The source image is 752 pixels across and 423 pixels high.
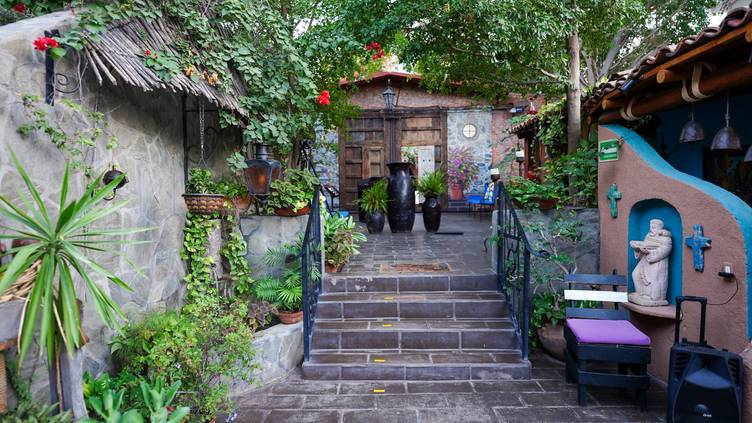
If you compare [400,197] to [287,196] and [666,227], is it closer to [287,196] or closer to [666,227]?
[287,196]

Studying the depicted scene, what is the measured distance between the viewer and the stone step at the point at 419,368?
3549 mm

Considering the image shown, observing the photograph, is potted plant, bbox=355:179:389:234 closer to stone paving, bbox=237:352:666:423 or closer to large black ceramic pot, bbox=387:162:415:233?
large black ceramic pot, bbox=387:162:415:233

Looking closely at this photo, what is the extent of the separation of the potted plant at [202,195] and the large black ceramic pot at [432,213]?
14.2 feet

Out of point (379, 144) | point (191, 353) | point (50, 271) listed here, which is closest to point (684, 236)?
point (191, 353)

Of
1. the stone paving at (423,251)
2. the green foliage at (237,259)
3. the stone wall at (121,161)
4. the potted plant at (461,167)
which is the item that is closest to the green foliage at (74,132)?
the stone wall at (121,161)

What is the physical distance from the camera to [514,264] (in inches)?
159

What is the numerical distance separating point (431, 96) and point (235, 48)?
9005mm

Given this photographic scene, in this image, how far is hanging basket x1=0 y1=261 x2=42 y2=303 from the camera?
190cm

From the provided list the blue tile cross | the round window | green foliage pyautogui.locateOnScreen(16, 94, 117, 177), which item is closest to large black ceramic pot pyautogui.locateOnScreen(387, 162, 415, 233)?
the blue tile cross

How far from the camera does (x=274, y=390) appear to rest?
342cm

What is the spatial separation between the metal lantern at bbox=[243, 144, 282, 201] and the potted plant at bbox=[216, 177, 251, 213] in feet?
0.76

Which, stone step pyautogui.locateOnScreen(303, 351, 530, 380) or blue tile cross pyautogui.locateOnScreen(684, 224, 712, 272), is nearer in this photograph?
blue tile cross pyautogui.locateOnScreen(684, 224, 712, 272)

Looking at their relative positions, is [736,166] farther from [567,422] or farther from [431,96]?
[431,96]

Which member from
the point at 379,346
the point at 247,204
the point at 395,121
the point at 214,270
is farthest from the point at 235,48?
the point at 395,121
